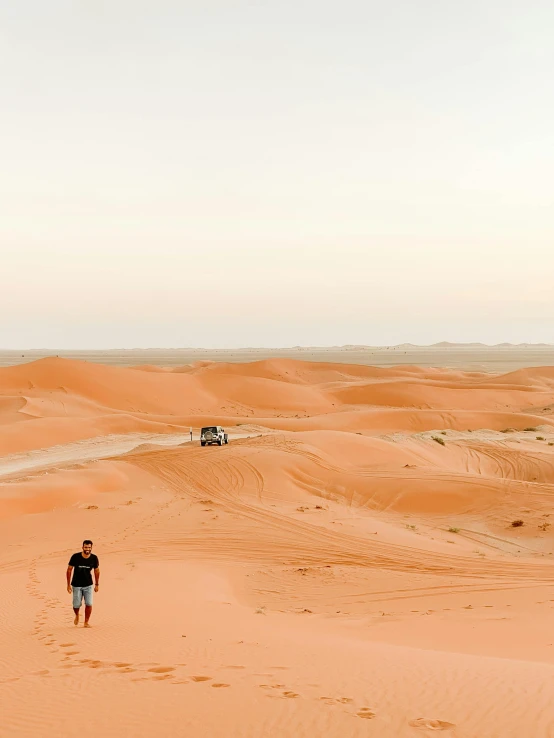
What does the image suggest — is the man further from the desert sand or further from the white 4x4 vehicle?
the white 4x4 vehicle

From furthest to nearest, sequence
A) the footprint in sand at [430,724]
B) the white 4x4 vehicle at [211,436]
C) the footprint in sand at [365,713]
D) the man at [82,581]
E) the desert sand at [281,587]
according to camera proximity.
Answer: the white 4x4 vehicle at [211,436]
the man at [82,581]
the desert sand at [281,587]
the footprint in sand at [365,713]
the footprint in sand at [430,724]

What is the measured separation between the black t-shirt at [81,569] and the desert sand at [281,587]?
1.96 feet

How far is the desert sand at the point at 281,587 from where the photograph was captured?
5.30m

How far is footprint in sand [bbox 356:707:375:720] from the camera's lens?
199 inches

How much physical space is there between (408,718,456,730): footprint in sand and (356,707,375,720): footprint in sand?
1.01 ft

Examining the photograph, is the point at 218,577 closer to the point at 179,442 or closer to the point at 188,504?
the point at 188,504

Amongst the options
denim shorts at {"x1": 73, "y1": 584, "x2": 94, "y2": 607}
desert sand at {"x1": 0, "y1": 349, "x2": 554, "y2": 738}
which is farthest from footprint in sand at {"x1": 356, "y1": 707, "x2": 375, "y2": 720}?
denim shorts at {"x1": 73, "y1": 584, "x2": 94, "y2": 607}

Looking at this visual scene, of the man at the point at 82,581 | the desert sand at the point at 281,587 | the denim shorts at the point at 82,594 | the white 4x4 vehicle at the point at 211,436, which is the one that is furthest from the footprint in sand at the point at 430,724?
the white 4x4 vehicle at the point at 211,436

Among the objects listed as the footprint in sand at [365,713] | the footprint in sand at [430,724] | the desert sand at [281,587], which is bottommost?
the desert sand at [281,587]

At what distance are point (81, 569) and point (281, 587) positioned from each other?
4345mm

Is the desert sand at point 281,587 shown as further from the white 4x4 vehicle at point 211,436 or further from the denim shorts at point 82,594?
the white 4x4 vehicle at point 211,436

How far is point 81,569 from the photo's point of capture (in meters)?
8.77

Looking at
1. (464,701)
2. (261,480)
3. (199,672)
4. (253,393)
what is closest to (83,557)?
(199,672)

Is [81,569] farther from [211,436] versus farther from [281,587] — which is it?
[211,436]
